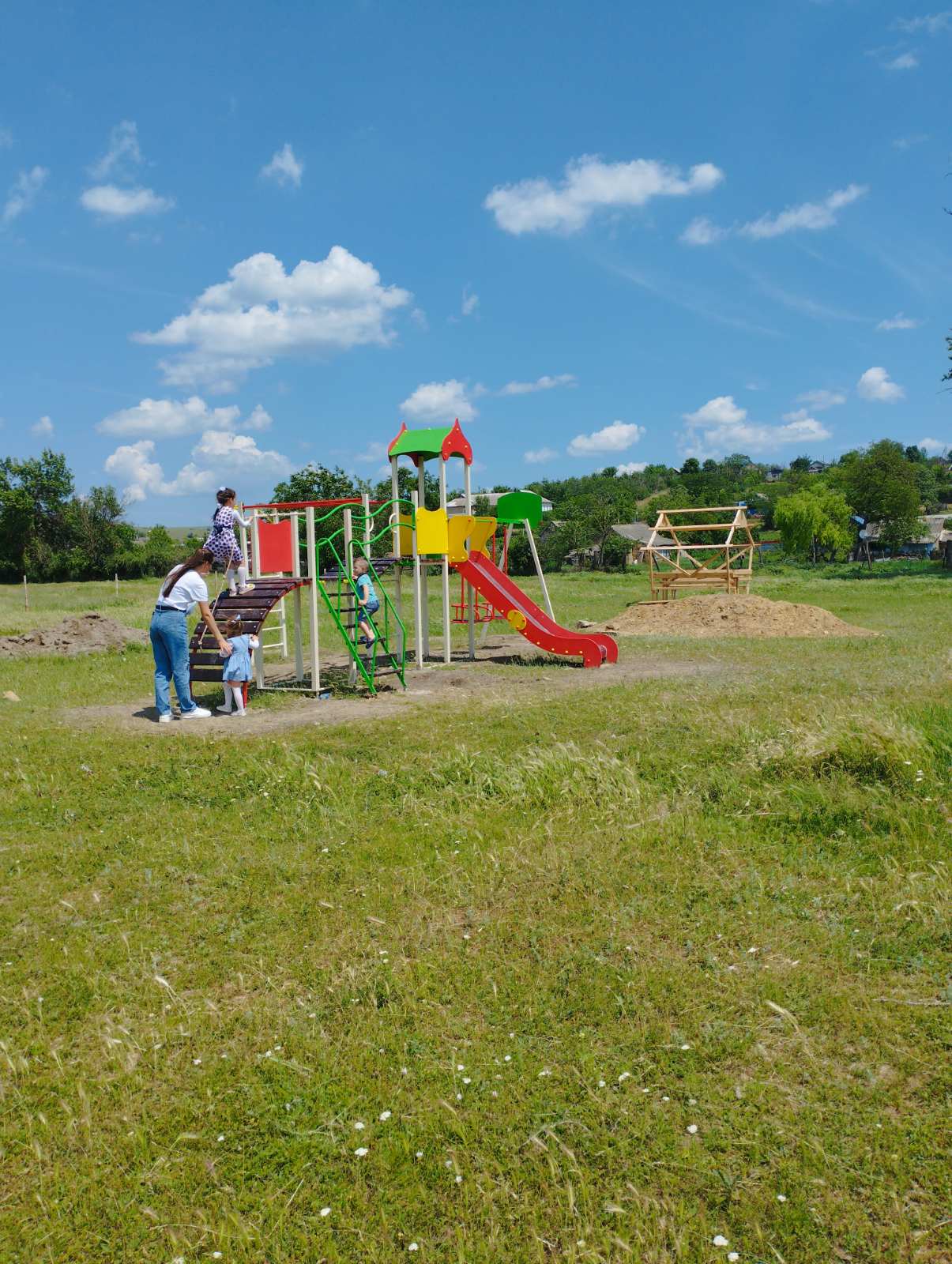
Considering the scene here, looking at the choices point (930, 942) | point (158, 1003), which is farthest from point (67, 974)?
point (930, 942)

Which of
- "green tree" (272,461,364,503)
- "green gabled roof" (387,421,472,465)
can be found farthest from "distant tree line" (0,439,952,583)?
"green gabled roof" (387,421,472,465)

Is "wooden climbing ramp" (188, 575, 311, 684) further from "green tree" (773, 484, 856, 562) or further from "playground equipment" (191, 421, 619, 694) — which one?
"green tree" (773, 484, 856, 562)

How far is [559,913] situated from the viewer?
502 centimetres

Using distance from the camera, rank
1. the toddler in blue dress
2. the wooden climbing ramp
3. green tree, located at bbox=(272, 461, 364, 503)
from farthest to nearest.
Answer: green tree, located at bbox=(272, 461, 364, 503)
the wooden climbing ramp
the toddler in blue dress

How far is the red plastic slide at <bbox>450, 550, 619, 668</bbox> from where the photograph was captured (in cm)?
1407

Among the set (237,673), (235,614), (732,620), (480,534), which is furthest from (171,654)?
(732,620)

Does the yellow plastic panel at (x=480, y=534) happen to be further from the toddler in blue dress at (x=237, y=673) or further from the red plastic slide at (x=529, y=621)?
the toddler in blue dress at (x=237, y=673)

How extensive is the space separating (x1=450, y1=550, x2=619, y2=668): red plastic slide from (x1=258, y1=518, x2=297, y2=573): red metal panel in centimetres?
300

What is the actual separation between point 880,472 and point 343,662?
210ft

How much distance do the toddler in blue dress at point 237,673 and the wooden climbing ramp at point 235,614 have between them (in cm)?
40

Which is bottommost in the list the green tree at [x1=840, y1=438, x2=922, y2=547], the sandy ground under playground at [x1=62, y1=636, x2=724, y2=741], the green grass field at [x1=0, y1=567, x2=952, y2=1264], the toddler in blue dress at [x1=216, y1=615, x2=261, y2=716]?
the green grass field at [x1=0, y1=567, x2=952, y2=1264]

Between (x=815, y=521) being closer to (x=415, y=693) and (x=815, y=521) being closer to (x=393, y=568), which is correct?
(x=393, y=568)

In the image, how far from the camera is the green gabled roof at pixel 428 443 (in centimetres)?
1434

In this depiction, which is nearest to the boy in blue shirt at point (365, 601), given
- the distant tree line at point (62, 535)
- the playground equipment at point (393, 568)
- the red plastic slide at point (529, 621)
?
the playground equipment at point (393, 568)
